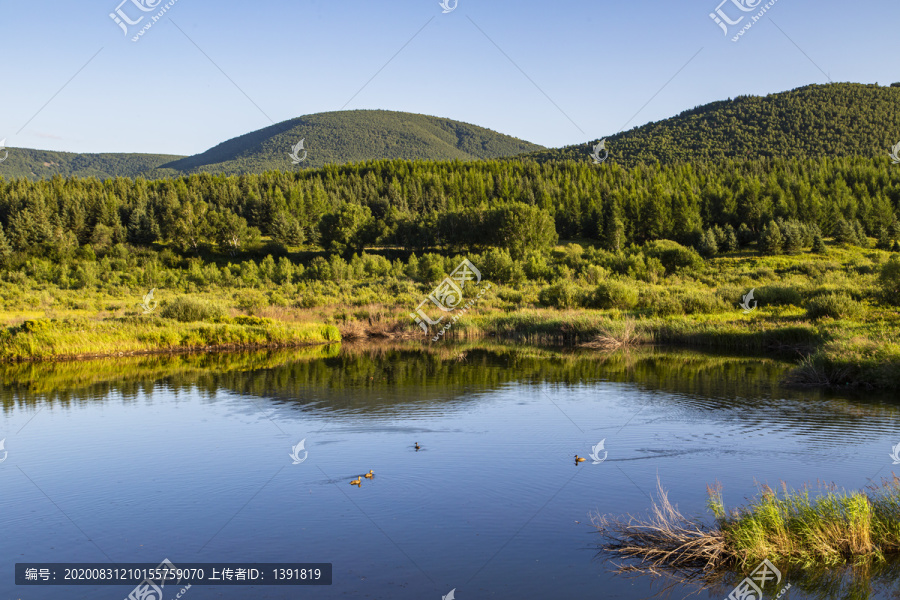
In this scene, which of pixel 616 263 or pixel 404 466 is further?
pixel 616 263

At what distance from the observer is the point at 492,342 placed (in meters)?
38.0

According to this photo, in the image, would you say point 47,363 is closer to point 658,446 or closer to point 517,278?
point 658,446

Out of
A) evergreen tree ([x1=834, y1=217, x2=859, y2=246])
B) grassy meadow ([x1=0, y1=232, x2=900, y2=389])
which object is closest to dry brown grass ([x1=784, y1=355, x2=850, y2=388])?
grassy meadow ([x1=0, y1=232, x2=900, y2=389])

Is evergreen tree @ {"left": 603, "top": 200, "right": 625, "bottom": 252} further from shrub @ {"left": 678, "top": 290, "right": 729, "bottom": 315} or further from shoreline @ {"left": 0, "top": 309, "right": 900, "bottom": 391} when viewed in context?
shoreline @ {"left": 0, "top": 309, "right": 900, "bottom": 391}

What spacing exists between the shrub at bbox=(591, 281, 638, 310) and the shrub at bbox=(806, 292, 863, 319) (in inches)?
437

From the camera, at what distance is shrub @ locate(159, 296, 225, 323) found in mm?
38750

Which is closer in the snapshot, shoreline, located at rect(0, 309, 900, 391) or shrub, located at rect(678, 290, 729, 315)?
shoreline, located at rect(0, 309, 900, 391)

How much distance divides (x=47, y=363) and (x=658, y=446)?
27.4 m

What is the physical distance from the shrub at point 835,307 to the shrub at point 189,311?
3233 centimetres

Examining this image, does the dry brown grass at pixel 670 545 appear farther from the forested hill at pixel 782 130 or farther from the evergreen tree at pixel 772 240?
the forested hill at pixel 782 130

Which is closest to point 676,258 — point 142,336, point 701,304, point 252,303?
point 701,304

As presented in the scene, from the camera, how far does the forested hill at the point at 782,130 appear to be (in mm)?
149250

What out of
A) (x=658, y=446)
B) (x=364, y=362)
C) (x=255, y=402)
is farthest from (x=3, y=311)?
(x=658, y=446)

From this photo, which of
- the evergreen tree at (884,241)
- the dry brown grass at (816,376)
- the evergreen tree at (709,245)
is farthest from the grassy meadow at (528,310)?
the evergreen tree at (884,241)
